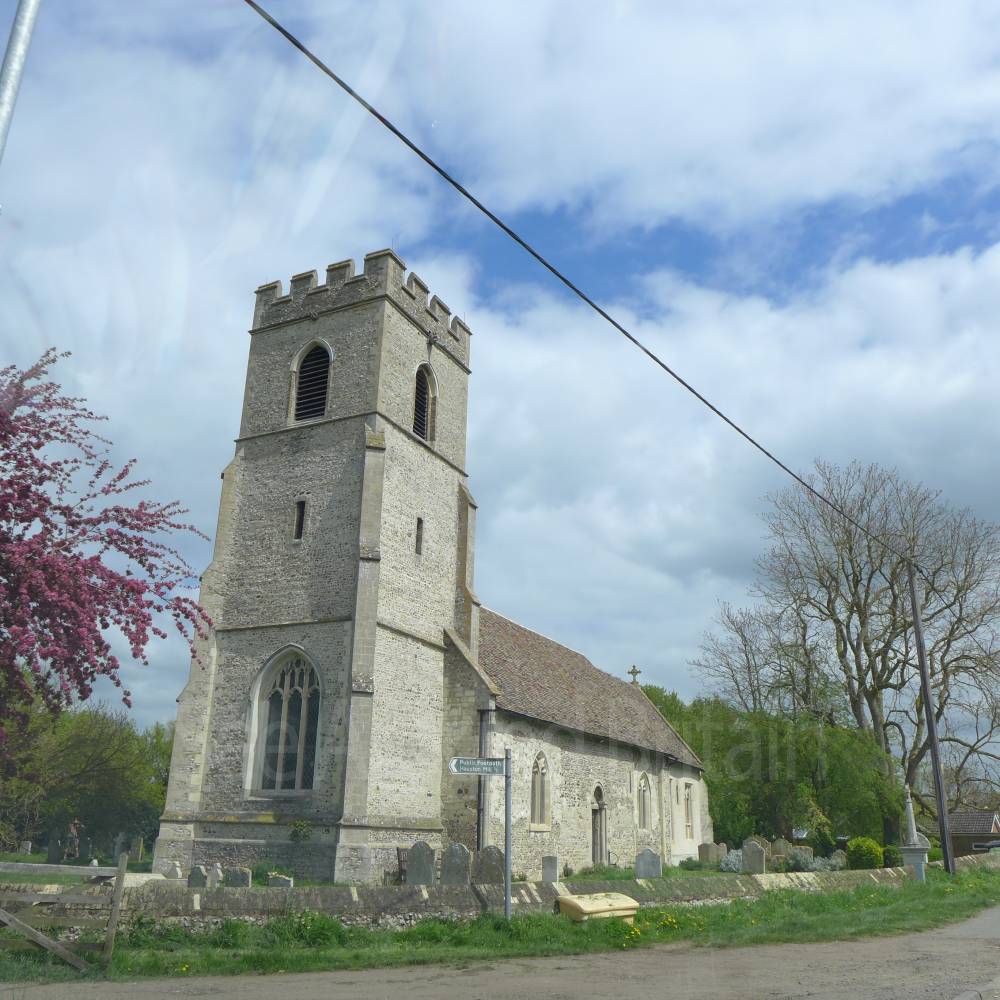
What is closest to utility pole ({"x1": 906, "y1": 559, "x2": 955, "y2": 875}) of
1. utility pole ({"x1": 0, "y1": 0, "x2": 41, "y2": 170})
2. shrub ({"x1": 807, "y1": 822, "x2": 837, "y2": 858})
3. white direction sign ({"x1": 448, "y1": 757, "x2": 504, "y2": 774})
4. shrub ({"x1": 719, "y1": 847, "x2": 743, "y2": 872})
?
shrub ({"x1": 719, "y1": 847, "x2": 743, "y2": 872})

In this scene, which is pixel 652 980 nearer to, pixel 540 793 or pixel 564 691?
pixel 540 793

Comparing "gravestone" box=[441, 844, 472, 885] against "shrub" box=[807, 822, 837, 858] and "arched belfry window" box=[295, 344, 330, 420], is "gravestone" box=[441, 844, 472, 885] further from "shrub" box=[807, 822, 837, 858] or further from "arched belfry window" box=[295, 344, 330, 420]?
"shrub" box=[807, 822, 837, 858]

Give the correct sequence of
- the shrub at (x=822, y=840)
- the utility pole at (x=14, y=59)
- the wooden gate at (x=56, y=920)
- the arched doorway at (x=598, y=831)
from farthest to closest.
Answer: the shrub at (x=822, y=840)
the arched doorway at (x=598, y=831)
the wooden gate at (x=56, y=920)
the utility pole at (x=14, y=59)

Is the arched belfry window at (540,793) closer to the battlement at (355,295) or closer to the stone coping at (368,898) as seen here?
the stone coping at (368,898)

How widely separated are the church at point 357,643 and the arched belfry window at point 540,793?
0.19ft

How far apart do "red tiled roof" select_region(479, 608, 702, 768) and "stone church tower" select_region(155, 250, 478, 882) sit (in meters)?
2.06

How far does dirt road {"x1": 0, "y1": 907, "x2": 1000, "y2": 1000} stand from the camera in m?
7.93

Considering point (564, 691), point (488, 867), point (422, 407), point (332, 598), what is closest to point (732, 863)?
point (564, 691)

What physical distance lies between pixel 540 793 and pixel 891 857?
12.0m

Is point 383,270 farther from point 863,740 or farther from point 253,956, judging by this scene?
point 863,740

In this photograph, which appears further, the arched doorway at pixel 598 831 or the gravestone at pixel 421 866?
the arched doorway at pixel 598 831

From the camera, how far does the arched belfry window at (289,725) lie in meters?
20.0

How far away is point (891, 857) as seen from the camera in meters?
27.4

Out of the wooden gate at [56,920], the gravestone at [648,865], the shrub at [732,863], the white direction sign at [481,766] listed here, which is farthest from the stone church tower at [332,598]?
the shrub at [732,863]
